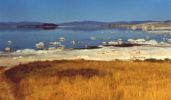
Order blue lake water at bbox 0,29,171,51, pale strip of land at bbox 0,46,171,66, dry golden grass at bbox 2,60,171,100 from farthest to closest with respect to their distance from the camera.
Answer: blue lake water at bbox 0,29,171,51, pale strip of land at bbox 0,46,171,66, dry golden grass at bbox 2,60,171,100

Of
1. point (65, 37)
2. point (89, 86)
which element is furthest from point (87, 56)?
point (65, 37)

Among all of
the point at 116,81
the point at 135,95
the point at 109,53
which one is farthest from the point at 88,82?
the point at 109,53

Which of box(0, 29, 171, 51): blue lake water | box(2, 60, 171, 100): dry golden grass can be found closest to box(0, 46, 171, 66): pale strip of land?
box(2, 60, 171, 100): dry golden grass

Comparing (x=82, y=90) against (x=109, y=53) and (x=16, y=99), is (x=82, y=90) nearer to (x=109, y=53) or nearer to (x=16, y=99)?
(x=16, y=99)

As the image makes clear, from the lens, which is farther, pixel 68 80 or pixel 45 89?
pixel 68 80

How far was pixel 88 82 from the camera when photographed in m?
15.5

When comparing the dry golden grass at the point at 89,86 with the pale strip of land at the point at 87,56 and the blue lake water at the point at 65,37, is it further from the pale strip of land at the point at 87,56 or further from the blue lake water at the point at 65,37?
the blue lake water at the point at 65,37

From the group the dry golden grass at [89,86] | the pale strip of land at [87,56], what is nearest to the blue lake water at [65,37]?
the pale strip of land at [87,56]

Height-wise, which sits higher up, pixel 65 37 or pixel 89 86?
pixel 89 86

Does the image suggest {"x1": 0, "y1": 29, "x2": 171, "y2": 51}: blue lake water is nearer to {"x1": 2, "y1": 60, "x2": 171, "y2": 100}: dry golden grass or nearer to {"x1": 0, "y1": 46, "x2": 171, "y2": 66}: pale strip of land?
{"x1": 0, "y1": 46, "x2": 171, "y2": 66}: pale strip of land

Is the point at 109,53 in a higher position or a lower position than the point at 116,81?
lower

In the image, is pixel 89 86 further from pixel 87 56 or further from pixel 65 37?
pixel 65 37

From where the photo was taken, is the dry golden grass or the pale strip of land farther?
the pale strip of land

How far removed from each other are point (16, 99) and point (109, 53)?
27.5m
